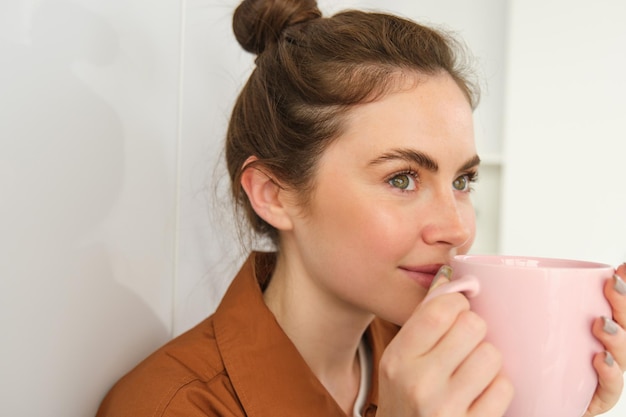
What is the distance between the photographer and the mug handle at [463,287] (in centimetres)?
57

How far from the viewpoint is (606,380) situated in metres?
0.58

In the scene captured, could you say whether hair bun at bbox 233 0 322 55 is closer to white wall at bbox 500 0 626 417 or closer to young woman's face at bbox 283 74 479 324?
young woman's face at bbox 283 74 479 324

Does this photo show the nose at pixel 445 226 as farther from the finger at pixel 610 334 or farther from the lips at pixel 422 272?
the finger at pixel 610 334

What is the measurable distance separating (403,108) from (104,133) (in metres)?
0.39

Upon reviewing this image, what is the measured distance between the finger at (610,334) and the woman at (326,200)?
0.09 metres

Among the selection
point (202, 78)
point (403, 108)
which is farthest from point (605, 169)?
point (202, 78)

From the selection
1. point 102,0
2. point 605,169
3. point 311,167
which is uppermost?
point 102,0

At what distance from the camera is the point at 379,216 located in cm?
77

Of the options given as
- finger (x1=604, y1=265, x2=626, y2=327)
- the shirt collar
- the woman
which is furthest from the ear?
finger (x1=604, y1=265, x2=626, y2=327)

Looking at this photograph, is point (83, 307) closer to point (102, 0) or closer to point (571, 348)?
point (102, 0)

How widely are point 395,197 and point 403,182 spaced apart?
1.3 inches

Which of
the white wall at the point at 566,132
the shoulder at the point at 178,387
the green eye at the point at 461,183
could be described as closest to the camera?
the shoulder at the point at 178,387

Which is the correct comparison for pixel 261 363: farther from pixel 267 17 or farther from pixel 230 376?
pixel 267 17

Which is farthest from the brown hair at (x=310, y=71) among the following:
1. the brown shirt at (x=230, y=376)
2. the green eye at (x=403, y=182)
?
the brown shirt at (x=230, y=376)
